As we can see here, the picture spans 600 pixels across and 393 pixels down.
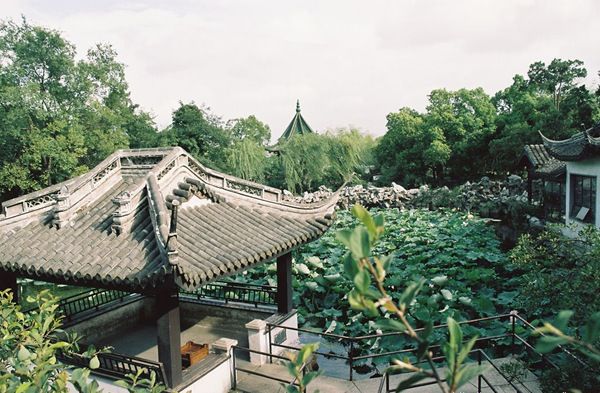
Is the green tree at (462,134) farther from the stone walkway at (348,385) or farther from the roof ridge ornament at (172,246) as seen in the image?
the roof ridge ornament at (172,246)

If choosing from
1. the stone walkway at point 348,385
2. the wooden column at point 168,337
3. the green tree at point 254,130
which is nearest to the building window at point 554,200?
the stone walkway at point 348,385

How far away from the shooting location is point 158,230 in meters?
5.80

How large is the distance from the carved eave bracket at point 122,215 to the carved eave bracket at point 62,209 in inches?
45.4

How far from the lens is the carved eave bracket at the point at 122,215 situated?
640 centimetres

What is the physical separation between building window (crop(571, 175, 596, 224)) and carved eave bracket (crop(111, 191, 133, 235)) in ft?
44.5

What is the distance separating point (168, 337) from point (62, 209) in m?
2.79

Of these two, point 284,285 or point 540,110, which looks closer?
point 284,285

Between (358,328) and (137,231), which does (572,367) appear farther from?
(137,231)

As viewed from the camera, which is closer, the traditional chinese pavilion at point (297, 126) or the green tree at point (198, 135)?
the green tree at point (198, 135)

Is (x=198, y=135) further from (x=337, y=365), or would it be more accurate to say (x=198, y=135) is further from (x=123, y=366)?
(x=123, y=366)

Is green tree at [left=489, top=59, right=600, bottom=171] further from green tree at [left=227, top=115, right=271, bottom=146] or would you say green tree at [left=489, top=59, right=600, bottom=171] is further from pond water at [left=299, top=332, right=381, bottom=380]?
green tree at [left=227, top=115, right=271, bottom=146]

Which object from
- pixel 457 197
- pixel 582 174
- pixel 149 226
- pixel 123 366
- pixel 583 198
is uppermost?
pixel 149 226

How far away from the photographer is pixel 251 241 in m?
7.00

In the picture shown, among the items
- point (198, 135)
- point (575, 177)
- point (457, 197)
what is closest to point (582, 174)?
point (575, 177)
